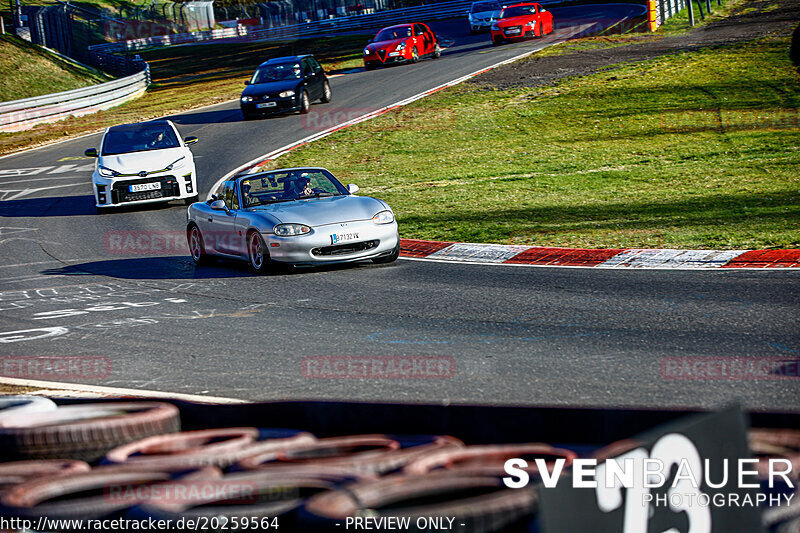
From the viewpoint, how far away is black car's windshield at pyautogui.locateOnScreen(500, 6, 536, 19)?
41812 millimetres

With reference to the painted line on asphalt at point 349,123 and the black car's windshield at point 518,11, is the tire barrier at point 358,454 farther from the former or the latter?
the black car's windshield at point 518,11

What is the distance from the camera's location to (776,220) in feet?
42.1

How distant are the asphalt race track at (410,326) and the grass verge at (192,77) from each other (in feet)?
60.9

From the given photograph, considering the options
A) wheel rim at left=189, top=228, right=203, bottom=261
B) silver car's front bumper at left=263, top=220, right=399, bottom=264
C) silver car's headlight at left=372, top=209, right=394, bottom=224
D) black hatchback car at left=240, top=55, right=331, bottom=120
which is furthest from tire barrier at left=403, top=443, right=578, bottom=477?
black hatchback car at left=240, top=55, right=331, bottom=120

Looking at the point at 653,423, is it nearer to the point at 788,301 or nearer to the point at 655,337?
the point at 655,337

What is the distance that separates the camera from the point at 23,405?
19.8 ft

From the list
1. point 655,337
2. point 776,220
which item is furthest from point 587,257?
point 655,337

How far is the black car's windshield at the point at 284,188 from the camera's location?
13438 millimetres

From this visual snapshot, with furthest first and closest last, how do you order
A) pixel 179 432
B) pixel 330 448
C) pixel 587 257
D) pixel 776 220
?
pixel 776 220 → pixel 587 257 → pixel 179 432 → pixel 330 448

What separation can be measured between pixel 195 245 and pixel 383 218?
3.21m

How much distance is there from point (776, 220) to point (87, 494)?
35.0 feet

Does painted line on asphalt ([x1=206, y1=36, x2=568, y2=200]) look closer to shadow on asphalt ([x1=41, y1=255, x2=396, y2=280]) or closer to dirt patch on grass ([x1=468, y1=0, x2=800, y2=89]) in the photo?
dirt patch on grass ([x1=468, y1=0, x2=800, y2=89])

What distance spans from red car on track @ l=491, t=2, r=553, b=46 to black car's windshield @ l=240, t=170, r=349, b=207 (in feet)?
94.8

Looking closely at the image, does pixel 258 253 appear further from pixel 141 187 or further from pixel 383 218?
pixel 141 187
